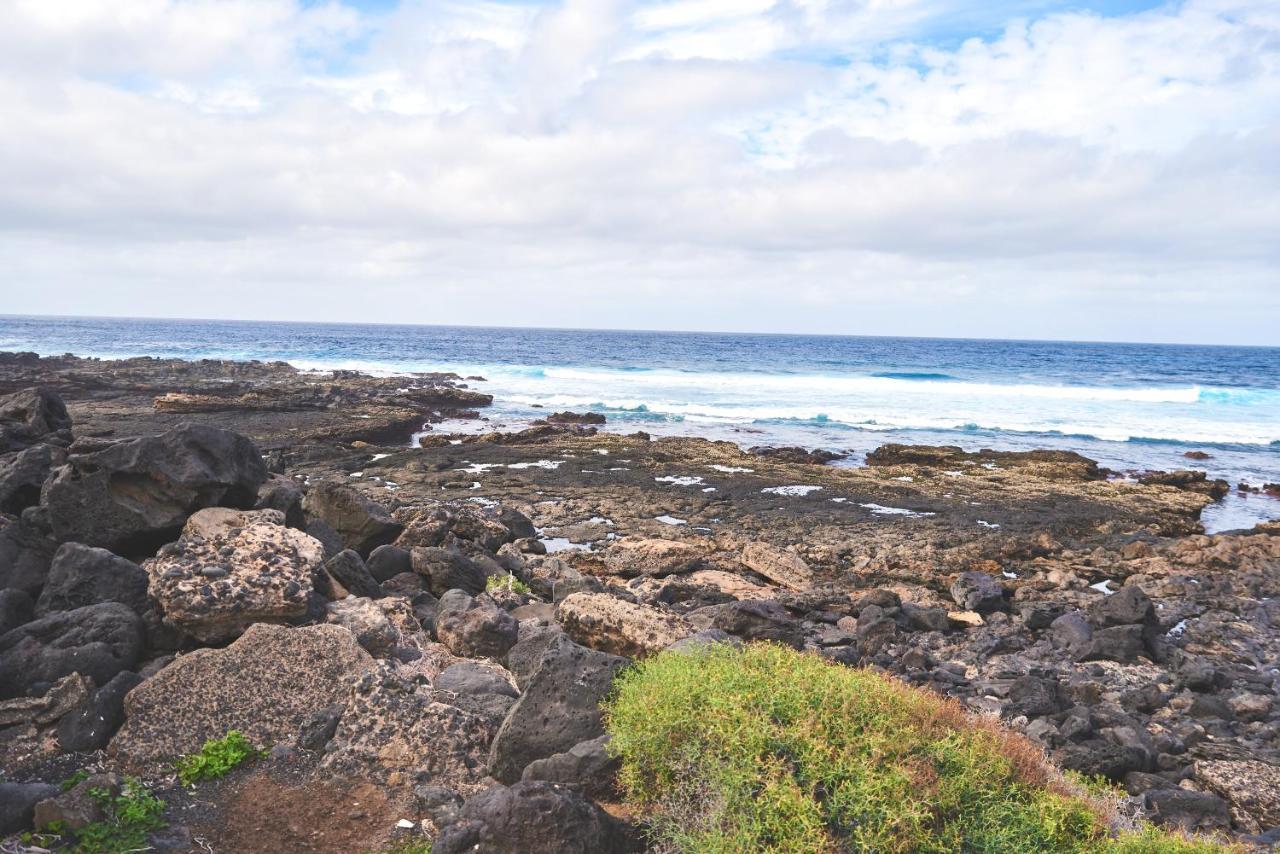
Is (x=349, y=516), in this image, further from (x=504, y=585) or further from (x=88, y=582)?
(x=88, y=582)

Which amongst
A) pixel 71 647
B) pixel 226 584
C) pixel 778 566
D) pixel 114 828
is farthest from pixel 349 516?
pixel 114 828

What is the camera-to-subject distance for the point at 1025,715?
33.3ft

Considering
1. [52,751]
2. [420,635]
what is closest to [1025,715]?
[420,635]

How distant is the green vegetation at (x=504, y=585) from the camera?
12516mm

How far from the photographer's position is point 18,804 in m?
5.78

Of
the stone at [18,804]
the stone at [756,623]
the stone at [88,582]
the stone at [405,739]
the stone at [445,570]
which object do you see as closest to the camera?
the stone at [18,804]

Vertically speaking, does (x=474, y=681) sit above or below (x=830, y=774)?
below

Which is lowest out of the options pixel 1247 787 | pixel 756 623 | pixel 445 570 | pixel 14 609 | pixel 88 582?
pixel 1247 787

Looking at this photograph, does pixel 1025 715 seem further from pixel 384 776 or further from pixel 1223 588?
pixel 1223 588

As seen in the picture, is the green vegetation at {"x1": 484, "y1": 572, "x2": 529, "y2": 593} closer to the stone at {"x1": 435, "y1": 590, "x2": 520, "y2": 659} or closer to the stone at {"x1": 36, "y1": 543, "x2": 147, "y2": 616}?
the stone at {"x1": 435, "y1": 590, "x2": 520, "y2": 659}

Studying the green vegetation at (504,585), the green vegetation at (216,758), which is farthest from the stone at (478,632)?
the green vegetation at (216,758)

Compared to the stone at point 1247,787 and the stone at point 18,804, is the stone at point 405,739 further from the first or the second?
the stone at point 1247,787

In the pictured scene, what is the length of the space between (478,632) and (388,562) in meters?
3.44

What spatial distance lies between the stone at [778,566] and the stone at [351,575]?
318 inches
